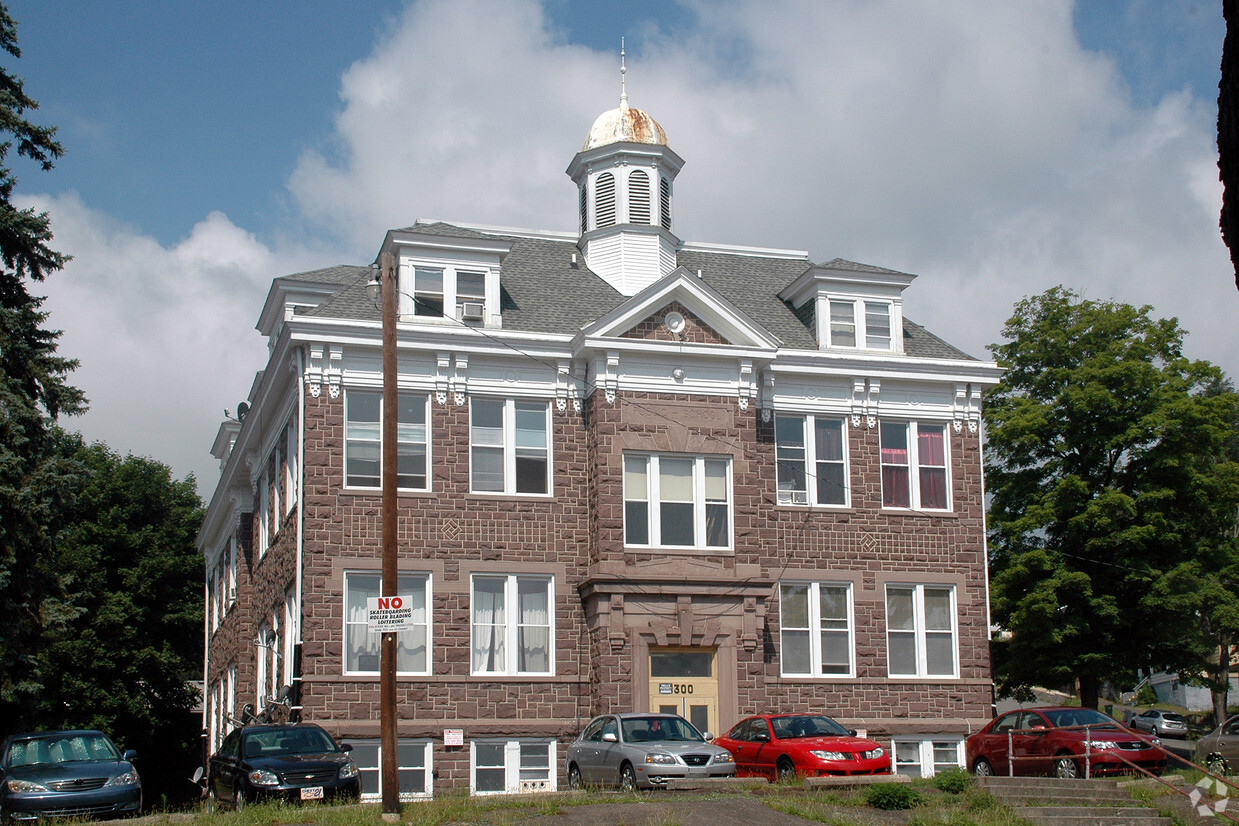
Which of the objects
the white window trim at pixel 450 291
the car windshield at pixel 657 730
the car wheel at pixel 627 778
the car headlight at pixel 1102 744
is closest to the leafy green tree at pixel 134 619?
the white window trim at pixel 450 291

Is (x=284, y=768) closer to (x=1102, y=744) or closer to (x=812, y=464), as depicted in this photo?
(x=1102, y=744)

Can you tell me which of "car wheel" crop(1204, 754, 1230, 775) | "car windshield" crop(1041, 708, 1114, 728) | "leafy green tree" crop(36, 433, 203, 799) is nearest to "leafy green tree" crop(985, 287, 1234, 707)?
"car wheel" crop(1204, 754, 1230, 775)

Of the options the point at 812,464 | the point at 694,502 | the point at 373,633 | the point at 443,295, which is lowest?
the point at 373,633

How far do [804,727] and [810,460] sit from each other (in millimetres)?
8490

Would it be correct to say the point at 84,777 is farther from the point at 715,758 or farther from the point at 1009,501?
the point at 1009,501

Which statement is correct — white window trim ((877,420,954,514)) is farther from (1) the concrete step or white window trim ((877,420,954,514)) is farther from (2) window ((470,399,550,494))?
(1) the concrete step

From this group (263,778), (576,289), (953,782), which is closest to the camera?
(263,778)

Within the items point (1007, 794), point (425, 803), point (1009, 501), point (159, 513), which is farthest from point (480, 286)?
point (159, 513)

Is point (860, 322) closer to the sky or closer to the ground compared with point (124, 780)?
closer to the sky

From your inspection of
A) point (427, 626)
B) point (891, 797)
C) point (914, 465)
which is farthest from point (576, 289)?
point (891, 797)

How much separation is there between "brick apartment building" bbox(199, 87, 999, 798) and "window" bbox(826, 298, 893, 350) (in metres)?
0.07

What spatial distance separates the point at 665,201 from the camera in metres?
35.3

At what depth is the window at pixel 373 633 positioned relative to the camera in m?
27.6

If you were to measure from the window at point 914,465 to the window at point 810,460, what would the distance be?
1091 mm
